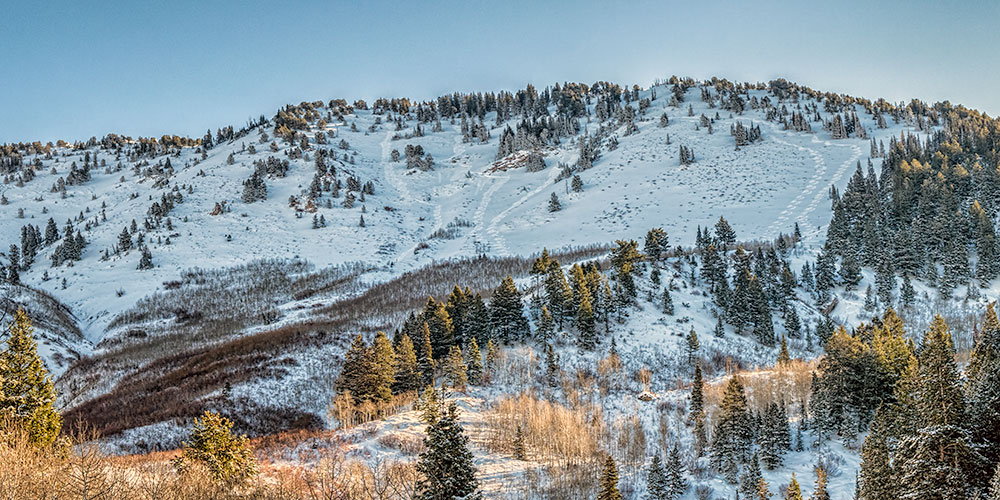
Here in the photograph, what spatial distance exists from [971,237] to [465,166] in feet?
438

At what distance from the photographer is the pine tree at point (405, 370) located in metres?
46.7

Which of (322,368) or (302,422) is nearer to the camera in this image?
(302,422)

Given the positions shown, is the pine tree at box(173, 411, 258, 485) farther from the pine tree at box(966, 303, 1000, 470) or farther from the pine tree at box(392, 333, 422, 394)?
the pine tree at box(966, 303, 1000, 470)

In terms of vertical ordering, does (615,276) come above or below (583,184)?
below

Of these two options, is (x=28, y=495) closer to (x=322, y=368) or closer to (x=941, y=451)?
(x=941, y=451)

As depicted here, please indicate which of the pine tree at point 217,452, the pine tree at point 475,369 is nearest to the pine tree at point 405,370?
the pine tree at point 475,369

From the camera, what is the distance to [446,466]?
18.2m

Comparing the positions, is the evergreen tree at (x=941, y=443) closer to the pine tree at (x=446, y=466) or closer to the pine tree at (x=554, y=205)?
the pine tree at (x=446, y=466)

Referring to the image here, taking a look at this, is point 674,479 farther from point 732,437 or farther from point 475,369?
point 475,369

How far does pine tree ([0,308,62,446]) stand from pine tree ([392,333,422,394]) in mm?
24967

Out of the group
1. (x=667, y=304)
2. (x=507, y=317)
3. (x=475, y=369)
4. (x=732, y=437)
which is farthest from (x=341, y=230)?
(x=732, y=437)

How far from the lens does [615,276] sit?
70.4 meters

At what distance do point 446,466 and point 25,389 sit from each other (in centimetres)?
2090

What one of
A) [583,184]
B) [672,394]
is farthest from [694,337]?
[583,184]
